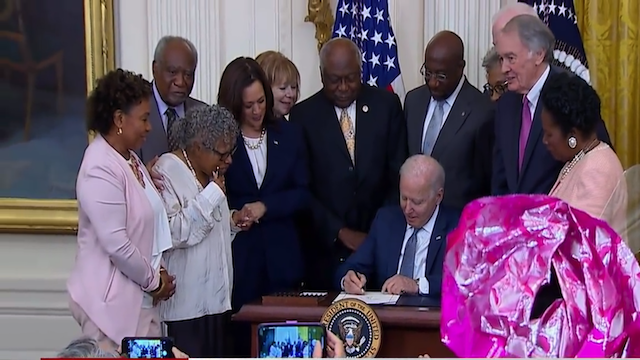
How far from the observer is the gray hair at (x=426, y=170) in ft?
12.8

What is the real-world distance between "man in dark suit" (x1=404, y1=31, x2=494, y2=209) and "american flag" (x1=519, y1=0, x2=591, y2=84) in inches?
29.0

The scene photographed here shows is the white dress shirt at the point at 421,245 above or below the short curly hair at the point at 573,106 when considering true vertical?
below

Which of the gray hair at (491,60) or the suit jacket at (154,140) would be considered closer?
the suit jacket at (154,140)

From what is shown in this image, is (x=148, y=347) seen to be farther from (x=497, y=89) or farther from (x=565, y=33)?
(x=565, y=33)

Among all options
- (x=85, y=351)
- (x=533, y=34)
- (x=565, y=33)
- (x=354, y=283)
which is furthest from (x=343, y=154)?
(x=85, y=351)

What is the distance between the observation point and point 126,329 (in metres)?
3.46

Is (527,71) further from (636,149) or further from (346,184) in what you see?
(636,149)

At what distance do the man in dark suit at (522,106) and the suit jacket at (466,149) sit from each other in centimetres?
36

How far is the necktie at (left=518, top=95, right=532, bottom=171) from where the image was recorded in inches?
150

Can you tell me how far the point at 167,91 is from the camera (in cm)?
414

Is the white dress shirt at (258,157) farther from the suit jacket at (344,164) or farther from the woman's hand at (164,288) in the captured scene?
the woman's hand at (164,288)

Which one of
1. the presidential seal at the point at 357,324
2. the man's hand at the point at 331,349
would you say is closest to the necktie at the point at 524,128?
the presidential seal at the point at 357,324

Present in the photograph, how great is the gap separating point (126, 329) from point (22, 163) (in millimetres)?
2506

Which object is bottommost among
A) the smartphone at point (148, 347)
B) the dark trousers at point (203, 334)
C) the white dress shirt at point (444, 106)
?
the dark trousers at point (203, 334)
